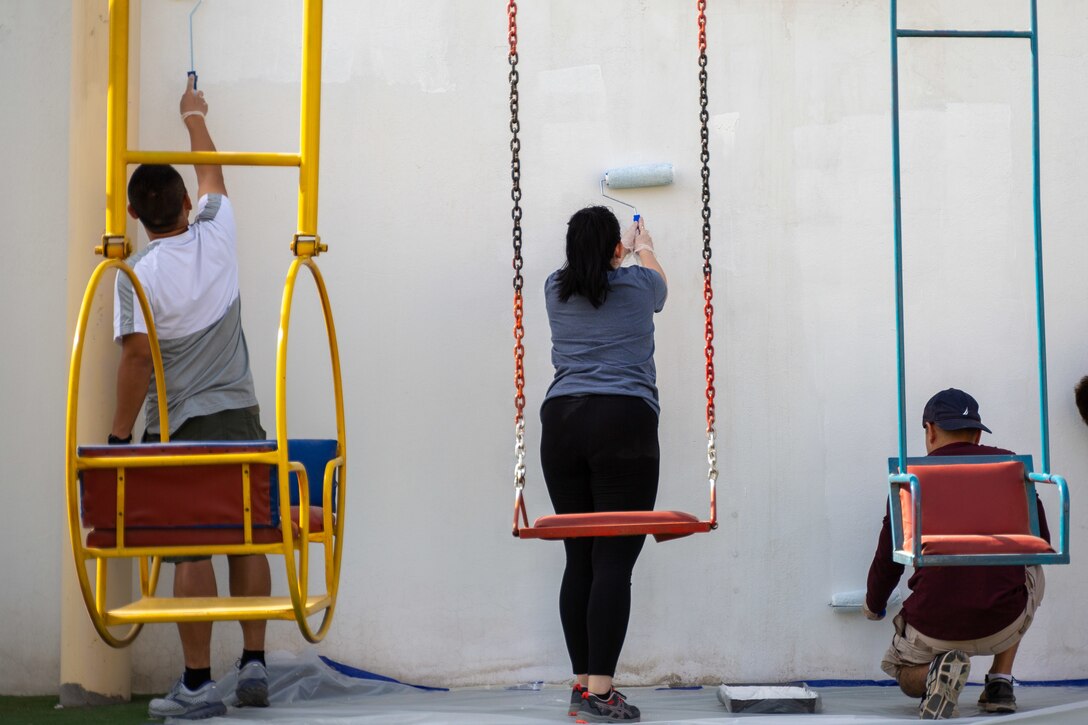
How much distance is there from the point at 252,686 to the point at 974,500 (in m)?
2.21

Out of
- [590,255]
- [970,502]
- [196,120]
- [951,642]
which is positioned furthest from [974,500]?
[196,120]

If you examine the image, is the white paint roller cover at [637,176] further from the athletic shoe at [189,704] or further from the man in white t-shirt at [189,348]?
the athletic shoe at [189,704]

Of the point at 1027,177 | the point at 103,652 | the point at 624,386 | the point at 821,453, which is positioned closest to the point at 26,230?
the point at 103,652

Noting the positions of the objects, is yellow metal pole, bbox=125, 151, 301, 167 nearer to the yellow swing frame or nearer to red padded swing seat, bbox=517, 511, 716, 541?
the yellow swing frame

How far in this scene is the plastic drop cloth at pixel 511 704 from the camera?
377 cm

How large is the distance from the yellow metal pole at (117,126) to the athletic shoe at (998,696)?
9.19 ft

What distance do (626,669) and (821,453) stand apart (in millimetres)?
997

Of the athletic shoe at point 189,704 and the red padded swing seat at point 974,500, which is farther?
the athletic shoe at point 189,704

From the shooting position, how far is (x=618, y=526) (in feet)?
11.3

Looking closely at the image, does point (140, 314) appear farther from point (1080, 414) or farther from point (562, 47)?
point (1080, 414)

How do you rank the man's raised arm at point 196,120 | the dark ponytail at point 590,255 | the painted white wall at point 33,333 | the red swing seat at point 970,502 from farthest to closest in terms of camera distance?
the painted white wall at point 33,333 → the man's raised arm at point 196,120 → the dark ponytail at point 590,255 → the red swing seat at point 970,502

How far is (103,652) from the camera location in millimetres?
4188

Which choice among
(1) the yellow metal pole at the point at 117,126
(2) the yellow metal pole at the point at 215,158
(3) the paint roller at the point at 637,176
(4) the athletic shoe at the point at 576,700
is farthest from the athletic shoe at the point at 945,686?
(1) the yellow metal pole at the point at 117,126

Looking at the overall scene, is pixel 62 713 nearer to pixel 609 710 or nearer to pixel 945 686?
pixel 609 710
